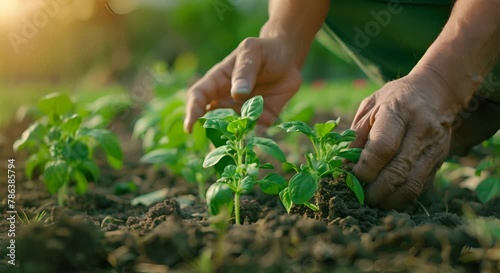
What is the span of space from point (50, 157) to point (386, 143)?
163cm

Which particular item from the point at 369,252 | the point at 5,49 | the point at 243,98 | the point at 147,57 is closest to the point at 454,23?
the point at 243,98

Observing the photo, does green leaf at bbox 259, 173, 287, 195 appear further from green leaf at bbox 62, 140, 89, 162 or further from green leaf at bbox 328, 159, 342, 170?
green leaf at bbox 62, 140, 89, 162

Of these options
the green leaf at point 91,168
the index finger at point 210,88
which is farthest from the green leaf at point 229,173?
the green leaf at point 91,168

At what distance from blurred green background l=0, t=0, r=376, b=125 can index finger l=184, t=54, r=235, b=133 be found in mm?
7462

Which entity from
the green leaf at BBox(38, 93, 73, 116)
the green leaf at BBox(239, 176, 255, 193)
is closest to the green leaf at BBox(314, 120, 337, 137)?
the green leaf at BBox(239, 176, 255, 193)

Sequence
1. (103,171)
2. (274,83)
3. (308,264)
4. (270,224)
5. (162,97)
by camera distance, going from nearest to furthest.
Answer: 1. (308,264)
2. (270,224)
3. (274,83)
4. (103,171)
5. (162,97)

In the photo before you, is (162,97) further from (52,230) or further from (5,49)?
(5,49)

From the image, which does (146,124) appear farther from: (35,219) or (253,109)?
(253,109)

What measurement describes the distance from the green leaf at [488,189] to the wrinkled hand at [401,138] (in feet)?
1.67

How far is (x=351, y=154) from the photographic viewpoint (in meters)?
2.08

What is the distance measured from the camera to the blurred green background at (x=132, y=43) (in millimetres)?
10867

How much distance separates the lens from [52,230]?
1507 mm

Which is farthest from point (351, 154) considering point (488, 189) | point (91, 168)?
point (91, 168)

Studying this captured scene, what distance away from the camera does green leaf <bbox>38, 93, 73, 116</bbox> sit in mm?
2842
